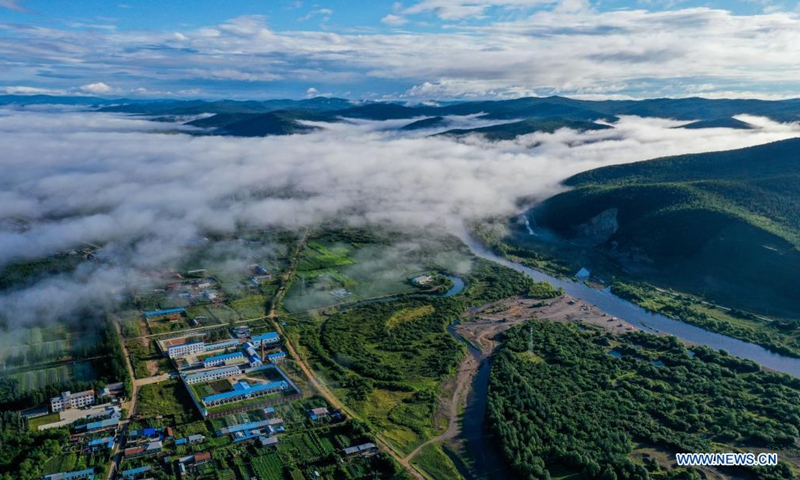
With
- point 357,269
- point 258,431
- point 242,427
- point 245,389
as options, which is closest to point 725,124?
point 357,269

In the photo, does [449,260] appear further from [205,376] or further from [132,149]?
[132,149]

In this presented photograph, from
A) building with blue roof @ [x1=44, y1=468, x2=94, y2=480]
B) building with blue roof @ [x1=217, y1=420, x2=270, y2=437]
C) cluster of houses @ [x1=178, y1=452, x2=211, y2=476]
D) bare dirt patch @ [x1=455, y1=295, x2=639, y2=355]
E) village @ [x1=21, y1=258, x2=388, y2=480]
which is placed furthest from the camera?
bare dirt patch @ [x1=455, y1=295, x2=639, y2=355]

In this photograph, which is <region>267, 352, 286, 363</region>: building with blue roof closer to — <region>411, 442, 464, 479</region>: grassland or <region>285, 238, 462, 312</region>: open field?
<region>285, 238, 462, 312</region>: open field

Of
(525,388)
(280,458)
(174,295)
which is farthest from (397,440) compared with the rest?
(174,295)

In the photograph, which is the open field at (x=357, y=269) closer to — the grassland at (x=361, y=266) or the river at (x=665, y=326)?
the grassland at (x=361, y=266)

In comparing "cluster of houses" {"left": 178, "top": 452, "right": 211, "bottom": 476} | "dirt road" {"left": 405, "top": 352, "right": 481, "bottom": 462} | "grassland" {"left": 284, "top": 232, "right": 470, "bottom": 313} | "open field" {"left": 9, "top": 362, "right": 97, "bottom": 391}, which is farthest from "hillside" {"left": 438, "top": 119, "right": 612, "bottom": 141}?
"cluster of houses" {"left": 178, "top": 452, "right": 211, "bottom": 476}

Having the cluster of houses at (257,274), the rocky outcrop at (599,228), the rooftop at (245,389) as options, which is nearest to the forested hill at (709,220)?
the rocky outcrop at (599,228)

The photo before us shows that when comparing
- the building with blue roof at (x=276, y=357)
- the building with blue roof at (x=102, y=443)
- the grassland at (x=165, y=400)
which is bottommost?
the building with blue roof at (x=276, y=357)
